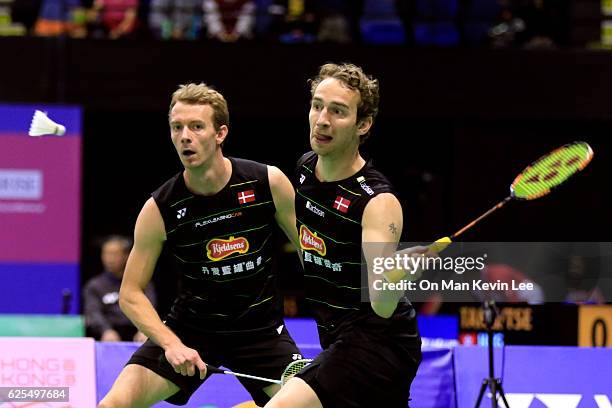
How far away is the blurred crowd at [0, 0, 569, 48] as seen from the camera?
448 inches

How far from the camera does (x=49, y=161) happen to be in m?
10.9

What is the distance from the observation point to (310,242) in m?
5.48

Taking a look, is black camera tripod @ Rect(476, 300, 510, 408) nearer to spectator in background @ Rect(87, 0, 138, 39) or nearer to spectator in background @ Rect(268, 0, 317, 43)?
spectator in background @ Rect(268, 0, 317, 43)

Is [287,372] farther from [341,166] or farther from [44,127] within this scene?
[44,127]

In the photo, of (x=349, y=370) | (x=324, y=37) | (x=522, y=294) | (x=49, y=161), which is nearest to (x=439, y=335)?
(x=522, y=294)

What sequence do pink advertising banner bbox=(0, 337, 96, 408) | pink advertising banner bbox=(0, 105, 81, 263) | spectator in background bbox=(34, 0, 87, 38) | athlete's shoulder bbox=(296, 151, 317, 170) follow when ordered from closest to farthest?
athlete's shoulder bbox=(296, 151, 317, 170) → pink advertising banner bbox=(0, 337, 96, 408) → pink advertising banner bbox=(0, 105, 81, 263) → spectator in background bbox=(34, 0, 87, 38)

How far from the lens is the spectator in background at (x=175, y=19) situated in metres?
11.5

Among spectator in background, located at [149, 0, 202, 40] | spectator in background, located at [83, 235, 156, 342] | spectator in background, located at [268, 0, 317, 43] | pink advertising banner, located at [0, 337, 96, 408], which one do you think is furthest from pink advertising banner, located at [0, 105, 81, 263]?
pink advertising banner, located at [0, 337, 96, 408]

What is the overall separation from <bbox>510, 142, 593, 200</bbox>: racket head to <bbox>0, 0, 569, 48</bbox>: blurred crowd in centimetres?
548

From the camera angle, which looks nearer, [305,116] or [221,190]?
[221,190]

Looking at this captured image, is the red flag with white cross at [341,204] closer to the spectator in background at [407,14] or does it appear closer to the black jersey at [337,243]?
the black jersey at [337,243]

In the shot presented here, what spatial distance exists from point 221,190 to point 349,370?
123 centimetres

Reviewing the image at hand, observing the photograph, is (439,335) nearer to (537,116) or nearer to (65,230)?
(537,116)

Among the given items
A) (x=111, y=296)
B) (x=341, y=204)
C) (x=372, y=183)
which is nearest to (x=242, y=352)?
(x=341, y=204)
